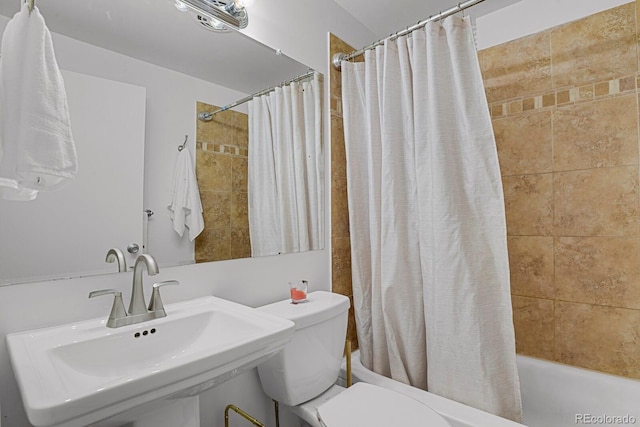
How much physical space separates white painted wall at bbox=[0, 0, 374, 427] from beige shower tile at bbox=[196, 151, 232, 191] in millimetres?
82

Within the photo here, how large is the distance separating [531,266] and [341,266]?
1051 millimetres

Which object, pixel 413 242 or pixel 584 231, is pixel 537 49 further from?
pixel 413 242

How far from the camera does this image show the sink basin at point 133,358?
1.99 feet

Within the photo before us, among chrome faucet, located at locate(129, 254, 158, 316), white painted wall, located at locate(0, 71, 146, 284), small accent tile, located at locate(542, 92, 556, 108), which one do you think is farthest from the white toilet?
small accent tile, located at locate(542, 92, 556, 108)

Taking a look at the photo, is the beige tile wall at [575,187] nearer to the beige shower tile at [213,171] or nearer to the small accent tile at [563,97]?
the small accent tile at [563,97]

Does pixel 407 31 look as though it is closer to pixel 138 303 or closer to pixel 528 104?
pixel 528 104

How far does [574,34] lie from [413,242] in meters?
1.39

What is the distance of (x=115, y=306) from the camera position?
0.97 m

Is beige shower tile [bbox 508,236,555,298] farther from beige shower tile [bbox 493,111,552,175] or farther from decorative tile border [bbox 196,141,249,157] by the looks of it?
decorative tile border [bbox 196,141,249,157]

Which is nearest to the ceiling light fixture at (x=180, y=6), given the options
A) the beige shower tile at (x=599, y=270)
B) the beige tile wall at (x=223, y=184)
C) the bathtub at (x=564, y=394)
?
the beige tile wall at (x=223, y=184)

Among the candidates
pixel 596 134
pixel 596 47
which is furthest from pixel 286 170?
pixel 596 47

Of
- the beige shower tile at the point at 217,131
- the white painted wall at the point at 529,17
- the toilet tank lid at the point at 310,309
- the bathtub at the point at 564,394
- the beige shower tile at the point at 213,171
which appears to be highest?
the white painted wall at the point at 529,17

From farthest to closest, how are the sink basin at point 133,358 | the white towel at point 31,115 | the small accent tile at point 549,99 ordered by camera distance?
the small accent tile at point 549,99, the white towel at point 31,115, the sink basin at point 133,358

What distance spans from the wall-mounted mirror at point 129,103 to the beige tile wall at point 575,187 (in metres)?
1.56
